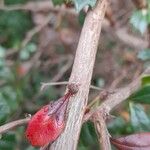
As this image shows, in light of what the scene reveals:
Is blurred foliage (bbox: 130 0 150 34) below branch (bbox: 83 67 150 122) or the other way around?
the other way around

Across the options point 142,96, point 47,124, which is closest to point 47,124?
point 47,124

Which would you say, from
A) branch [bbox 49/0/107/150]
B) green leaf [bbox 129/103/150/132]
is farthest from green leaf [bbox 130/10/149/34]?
branch [bbox 49/0/107/150]

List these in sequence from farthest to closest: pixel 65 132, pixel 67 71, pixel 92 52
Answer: pixel 67 71 → pixel 92 52 → pixel 65 132

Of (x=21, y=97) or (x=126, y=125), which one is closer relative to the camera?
(x=126, y=125)

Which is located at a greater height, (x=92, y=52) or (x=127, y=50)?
(x=127, y=50)

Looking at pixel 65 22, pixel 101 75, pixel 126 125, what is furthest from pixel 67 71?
pixel 126 125

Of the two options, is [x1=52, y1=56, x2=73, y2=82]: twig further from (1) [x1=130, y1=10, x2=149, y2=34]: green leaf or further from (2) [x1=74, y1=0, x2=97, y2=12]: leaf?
(2) [x1=74, y1=0, x2=97, y2=12]: leaf

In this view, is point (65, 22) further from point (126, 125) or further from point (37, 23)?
point (126, 125)
